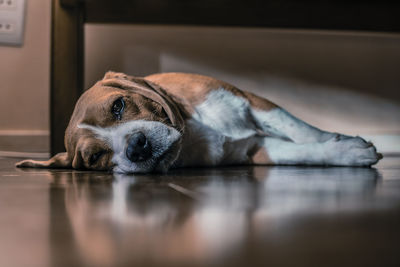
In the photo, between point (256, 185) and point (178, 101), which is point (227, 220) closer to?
point (256, 185)

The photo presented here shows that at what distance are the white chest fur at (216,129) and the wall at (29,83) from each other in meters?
2.22

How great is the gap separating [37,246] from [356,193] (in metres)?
0.78

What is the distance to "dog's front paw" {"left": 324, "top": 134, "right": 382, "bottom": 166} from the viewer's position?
6.64ft

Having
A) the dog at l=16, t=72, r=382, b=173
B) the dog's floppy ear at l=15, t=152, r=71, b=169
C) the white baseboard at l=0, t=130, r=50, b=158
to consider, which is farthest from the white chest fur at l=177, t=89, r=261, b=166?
the white baseboard at l=0, t=130, r=50, b=158

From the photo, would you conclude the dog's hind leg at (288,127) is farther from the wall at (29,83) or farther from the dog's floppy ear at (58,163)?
the wall at (29,83)

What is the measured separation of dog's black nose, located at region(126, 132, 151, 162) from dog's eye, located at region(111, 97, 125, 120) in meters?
0.16

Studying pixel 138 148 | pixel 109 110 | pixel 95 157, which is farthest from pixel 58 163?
pixel 138 148

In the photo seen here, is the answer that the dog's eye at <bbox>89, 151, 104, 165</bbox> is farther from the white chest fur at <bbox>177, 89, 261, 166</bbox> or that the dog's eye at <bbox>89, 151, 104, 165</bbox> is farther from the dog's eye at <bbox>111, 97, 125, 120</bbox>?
the white chest fur at <bbox>177, 89, 261, 166</bbox>

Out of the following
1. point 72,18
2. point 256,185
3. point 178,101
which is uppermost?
point 72,18

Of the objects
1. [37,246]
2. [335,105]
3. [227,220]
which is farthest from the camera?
[335,105]

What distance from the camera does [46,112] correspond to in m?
4.06

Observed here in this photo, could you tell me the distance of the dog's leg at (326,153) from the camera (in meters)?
2.03

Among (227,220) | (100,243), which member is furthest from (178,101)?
(100,243)

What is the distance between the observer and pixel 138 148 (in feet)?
6.05
